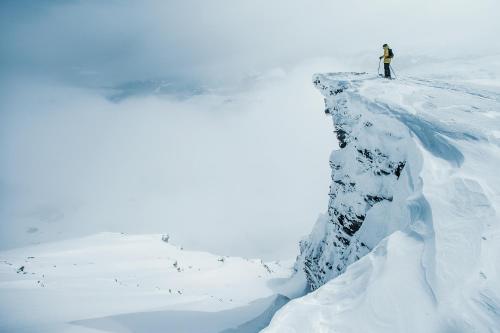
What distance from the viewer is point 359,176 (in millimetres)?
16250

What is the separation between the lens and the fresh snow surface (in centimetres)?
1115

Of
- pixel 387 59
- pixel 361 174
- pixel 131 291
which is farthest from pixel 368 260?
pixel 387 59

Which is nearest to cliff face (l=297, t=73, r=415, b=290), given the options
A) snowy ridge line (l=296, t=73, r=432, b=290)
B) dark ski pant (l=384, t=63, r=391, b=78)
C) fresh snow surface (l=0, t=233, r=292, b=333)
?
snowy ridge line (l=296, t=73, r=432, b=290)

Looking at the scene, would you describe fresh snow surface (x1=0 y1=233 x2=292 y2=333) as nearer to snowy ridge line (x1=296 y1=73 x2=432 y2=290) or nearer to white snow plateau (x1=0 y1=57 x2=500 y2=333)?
white snow plateau (x1=0 y1=57 x2=500 y2=333)

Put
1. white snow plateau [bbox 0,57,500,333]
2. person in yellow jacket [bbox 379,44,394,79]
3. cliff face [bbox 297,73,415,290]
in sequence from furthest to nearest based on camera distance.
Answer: person in yellow jacket [bbox 379,44,394,79]
cliff face [bbox 297,73,415,290]
white snow plateau [bbox 0,57,500,333]

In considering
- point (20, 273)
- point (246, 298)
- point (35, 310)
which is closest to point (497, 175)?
point (35, 310)

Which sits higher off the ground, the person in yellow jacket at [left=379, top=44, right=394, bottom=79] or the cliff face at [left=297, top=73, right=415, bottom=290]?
the person in yellow jacket at [left=379, top=44, right=394, bottom=79]

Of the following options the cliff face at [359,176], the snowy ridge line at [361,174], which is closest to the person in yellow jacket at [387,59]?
the snowy ridge line at [361,174]

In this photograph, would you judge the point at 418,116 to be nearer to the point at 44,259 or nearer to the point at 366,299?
the point at 366,299

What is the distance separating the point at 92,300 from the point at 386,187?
40.7ft

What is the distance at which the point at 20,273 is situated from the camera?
17141 mm

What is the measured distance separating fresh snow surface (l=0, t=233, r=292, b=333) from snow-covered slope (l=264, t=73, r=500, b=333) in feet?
21.1

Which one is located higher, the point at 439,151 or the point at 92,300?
the point at 439,151

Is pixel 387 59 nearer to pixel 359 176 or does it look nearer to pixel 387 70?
pixel 387 70
